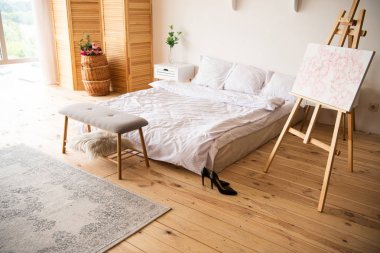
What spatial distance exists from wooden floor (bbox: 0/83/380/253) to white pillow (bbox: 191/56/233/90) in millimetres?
1183

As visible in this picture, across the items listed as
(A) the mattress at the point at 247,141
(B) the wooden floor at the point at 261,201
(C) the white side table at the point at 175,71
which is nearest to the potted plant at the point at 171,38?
(C) the white side table at the point at 175,71

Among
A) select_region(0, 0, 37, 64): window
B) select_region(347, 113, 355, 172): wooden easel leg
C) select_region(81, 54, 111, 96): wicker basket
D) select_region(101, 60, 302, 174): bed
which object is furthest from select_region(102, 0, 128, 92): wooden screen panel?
select_region(347, 113, 355, 172): wooden easel leg

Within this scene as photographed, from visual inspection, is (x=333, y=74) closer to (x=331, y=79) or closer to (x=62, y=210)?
(x=331, y=79)

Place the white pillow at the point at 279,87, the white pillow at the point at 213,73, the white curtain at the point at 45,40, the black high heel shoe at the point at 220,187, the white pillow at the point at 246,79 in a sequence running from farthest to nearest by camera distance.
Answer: the white curtain at the point at 45,40, the white pillow at the point at 213,73, the white pillow at the point at 246,79, the white pillow at the point at 279,87, the black high heel shoe at the point at 220,187

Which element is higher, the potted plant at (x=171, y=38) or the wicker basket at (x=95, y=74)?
the potted plant at (x=171, y=38)

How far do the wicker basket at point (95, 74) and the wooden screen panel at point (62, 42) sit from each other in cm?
57

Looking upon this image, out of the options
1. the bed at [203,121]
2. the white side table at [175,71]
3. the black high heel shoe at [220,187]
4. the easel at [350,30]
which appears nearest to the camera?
the easel at [350,30]

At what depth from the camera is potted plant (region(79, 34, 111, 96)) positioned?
4.73m

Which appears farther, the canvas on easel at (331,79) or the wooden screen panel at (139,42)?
the wooden screen panel at (139,42)

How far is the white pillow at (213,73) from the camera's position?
405 cm

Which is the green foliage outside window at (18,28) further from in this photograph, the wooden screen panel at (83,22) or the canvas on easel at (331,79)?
the canvas on easel at (331,79)

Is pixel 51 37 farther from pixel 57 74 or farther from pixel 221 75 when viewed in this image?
pixel 221 75

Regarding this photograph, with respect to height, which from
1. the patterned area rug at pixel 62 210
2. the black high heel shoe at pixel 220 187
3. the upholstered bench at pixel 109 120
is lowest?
the patterned area rug at pixel 62 210

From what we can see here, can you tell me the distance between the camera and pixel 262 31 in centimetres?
395
